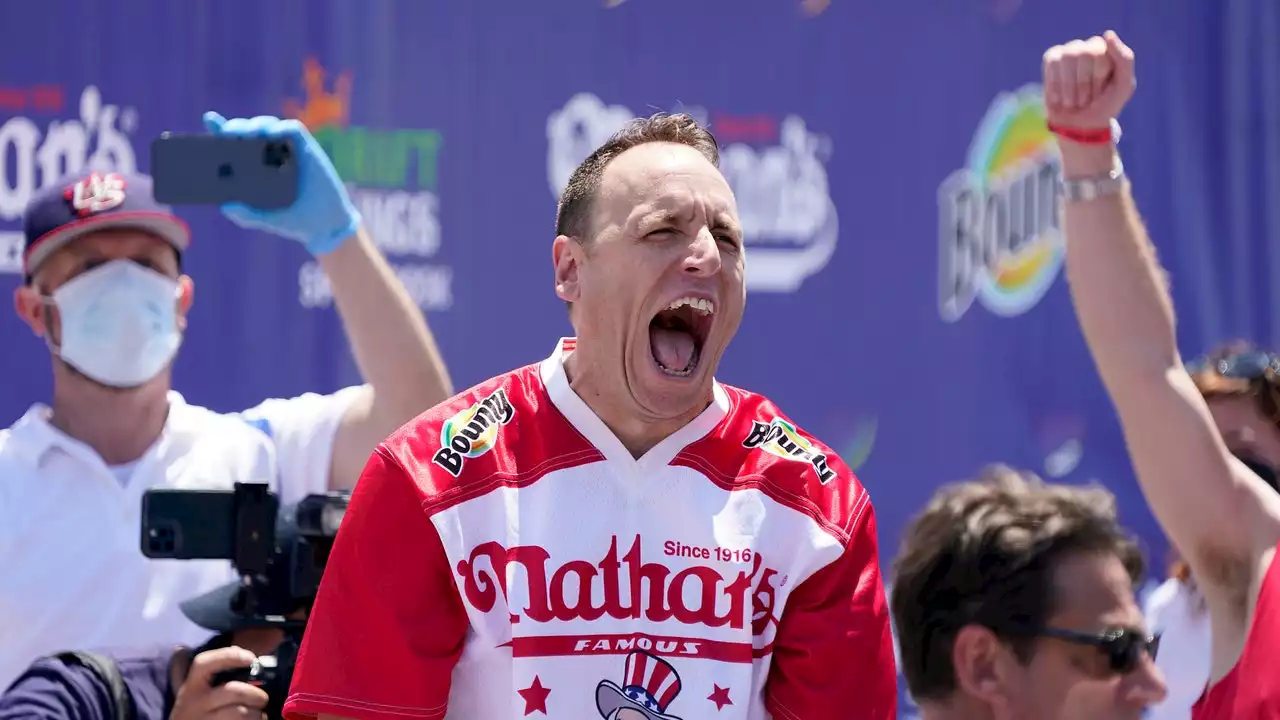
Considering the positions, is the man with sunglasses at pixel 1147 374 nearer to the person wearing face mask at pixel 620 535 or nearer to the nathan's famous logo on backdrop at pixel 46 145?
the person wearing face mask at pixel 620 535

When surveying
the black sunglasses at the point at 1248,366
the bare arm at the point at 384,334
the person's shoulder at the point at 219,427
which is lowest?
the person's shoulder at the point at 219,427

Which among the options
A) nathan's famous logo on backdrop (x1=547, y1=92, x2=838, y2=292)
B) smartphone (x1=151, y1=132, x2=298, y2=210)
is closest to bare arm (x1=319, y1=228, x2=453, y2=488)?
smartphone (x1=151, y1=132, x2=298, y2=210)

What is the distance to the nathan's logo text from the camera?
184 centimetres

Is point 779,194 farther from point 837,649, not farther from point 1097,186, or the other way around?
point 837,649

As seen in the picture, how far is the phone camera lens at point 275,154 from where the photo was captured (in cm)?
275

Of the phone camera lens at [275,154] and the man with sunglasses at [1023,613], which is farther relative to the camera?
the phone camera lens at [275,154]

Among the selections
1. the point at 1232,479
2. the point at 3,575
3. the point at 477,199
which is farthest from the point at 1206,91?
the point at 3,575

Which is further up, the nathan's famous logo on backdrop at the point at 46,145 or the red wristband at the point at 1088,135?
the nathan's famous logo on backdrop at the point at 46,145

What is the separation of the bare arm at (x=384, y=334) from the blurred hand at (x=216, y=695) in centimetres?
78

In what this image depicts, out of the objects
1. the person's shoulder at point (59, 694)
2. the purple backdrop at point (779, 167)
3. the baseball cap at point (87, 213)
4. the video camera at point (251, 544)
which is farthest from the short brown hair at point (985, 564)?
the purple backdrop at point (779, 167)

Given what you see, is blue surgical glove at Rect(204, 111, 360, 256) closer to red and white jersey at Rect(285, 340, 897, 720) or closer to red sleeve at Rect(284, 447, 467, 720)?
red and white jersey at Rect(285, 340, 897, 720)

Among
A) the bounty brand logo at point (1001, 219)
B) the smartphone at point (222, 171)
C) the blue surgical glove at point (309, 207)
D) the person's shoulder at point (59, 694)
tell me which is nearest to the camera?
the person's shoulder at point (59, 694)

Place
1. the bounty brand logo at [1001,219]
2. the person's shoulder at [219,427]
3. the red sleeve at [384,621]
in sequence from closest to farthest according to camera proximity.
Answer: the red sleeve at [384,621], the person's shoulder at [219,427], the bounty brand logo at [1001,219]

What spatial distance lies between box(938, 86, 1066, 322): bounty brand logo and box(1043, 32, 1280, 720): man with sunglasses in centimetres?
213
